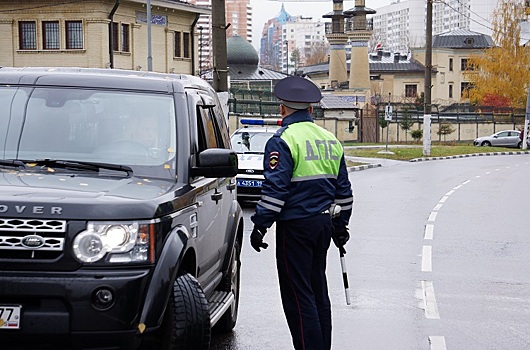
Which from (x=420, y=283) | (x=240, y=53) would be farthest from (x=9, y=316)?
(x=240, y=53)

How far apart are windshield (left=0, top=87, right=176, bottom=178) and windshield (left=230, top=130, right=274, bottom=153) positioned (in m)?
15.1

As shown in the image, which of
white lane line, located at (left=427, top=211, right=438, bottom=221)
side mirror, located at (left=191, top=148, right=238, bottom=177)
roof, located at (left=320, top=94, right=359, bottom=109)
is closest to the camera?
side mirror, located at (left=191, top=148, right=238, bottom=177)

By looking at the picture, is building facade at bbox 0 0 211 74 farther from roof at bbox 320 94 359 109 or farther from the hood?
the hood

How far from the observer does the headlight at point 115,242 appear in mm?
5199

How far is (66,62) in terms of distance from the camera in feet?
159

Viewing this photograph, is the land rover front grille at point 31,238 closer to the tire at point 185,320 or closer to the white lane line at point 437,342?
the tire at point 185,320

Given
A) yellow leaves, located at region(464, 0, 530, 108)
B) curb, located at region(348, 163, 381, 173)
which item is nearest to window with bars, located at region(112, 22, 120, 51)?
curb, located at region(348, 163, 381, 173)

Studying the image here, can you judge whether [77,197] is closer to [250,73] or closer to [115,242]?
[115,242]

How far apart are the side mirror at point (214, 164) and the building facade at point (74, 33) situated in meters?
40.6

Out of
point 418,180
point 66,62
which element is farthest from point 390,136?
point 418,180

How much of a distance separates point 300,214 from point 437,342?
83.0 inches

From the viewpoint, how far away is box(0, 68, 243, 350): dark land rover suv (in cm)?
513

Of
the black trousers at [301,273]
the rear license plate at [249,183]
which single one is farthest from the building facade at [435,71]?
the black trousers at [301,273]

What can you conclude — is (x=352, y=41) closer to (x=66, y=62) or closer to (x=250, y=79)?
(x=250, y=79)
